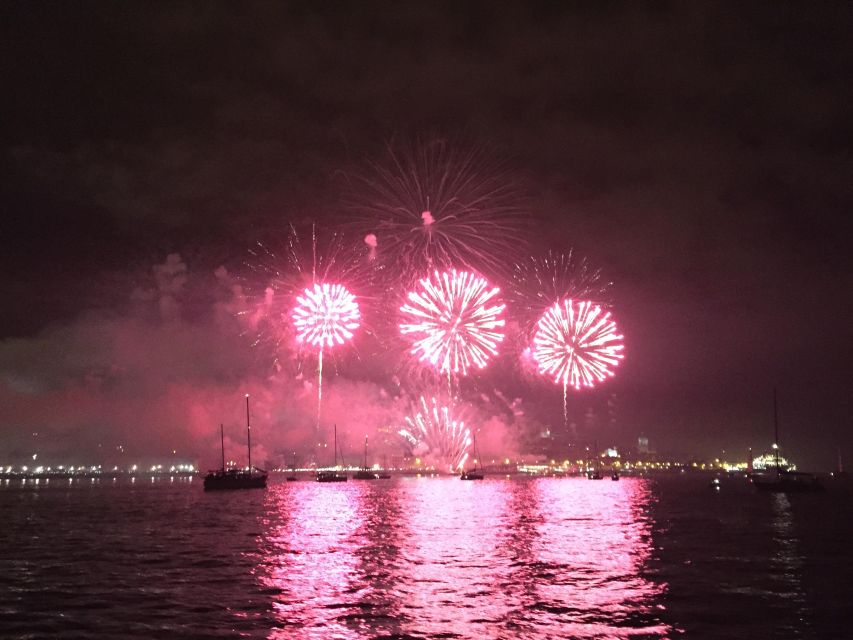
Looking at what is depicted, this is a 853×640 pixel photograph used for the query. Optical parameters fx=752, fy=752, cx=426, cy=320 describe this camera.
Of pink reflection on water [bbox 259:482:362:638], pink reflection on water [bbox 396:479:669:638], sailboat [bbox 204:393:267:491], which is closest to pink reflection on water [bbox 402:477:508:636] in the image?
pink reflection on water [bbox 396:479:669:638]

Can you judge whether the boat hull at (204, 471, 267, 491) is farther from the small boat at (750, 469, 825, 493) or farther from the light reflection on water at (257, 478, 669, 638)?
the small boat at (750, 469, 825, 493)

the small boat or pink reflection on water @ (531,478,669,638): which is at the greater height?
pink reflection on water @ (531,478,669,638)

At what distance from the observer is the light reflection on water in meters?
25.7

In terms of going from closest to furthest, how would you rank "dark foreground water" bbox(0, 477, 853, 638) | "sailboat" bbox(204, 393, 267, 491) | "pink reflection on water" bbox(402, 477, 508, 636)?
"dark foreground water" bbox(0, 477, 853, 638)
"pink reflection on water" bbox(402, 477, 508, 636)
"sailboat" bbox(204, 393, 267, 491)

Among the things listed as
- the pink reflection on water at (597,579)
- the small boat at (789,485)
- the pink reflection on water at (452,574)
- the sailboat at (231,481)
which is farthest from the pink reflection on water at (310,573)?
the small boat at (789,485)

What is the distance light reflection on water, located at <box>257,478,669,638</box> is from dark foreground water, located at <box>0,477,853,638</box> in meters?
0.13

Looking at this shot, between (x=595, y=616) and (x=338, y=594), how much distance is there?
10.7 metres

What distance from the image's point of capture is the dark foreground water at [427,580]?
25.9 meters

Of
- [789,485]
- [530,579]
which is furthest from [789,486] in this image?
[530,579]

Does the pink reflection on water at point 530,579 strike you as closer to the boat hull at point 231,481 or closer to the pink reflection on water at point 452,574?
the pink reflection on water at point 452,574

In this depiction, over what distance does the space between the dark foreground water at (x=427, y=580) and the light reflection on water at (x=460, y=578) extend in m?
0.13

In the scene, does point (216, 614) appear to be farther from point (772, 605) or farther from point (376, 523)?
point (376, 523)

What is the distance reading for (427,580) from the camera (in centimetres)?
3419

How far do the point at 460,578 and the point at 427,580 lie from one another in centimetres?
153
